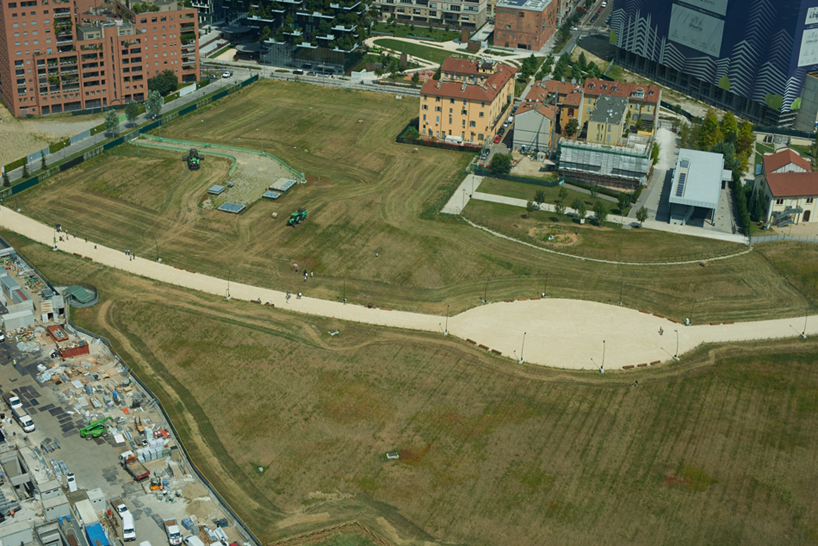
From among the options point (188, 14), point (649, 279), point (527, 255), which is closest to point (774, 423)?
point (649, 279)

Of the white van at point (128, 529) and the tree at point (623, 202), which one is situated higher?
the tree at point (623, 202)

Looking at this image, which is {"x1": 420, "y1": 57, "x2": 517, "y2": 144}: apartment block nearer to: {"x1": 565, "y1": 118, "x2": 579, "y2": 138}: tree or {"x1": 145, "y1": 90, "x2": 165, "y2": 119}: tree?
{"x1": 565, "y1": 118, "x2": 579, "y2": 138}: tree

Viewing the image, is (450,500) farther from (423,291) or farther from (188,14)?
(188,14)

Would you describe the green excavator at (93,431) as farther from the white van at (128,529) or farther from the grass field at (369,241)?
the grass field at (369,241)

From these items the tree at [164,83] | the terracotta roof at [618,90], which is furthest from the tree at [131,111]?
the terracotta roof at [618,90]

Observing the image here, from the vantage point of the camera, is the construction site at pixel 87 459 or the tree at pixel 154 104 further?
the tree at pixel 154 104

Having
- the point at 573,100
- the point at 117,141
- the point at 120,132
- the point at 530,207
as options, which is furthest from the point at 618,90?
the point at 120,132

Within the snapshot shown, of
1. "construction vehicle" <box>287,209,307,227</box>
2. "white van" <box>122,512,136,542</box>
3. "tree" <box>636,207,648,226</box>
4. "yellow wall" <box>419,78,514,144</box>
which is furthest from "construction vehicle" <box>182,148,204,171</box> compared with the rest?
"white van" <box>122,512,136,542</box>

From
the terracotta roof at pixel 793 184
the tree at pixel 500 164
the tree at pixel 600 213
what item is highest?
the terracotta roof at pixel 793 184
